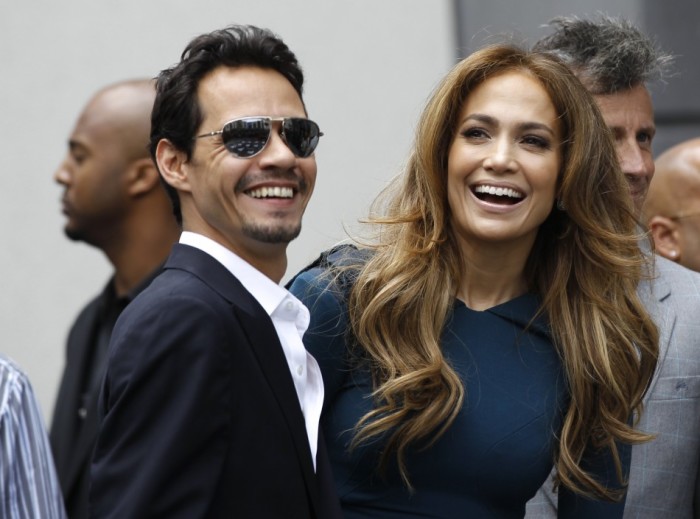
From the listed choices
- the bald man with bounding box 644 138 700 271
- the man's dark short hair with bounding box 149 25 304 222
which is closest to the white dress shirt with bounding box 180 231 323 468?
the man's dark short hair with bounding box 149 25 304 222

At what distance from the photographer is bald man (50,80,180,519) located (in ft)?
14.7

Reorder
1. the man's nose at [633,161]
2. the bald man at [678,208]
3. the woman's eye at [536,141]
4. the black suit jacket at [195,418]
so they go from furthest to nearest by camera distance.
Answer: the bald man at [678,208] → the man's nose at [633,161] → the woman's eye at [536,141] → the black suit jacket at [195,418]

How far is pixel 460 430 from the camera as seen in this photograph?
2.89 meters

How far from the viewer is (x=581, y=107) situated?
3.05 metres

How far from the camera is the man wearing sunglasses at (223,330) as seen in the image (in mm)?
2227

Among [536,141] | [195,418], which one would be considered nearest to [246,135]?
[195,418]

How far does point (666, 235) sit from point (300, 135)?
1.83 meters

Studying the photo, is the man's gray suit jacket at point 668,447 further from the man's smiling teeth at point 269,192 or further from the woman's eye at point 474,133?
the man's smiling teeth at point 269,192

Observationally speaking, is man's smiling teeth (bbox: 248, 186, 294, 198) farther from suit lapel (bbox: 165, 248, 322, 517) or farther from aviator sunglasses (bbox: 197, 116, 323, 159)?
suit lapel (bbox: 165, 248, 322, 517)

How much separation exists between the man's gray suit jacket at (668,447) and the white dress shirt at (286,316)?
3.04 feet

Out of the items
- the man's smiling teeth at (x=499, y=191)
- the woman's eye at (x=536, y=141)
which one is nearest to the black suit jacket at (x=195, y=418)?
the man's smiling teeth at (x=499, y=191)

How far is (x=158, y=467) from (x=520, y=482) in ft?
3.22

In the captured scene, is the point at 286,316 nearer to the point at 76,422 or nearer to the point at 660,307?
the point at 660,307

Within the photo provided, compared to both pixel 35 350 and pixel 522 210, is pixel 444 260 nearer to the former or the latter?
pixel 522 210
